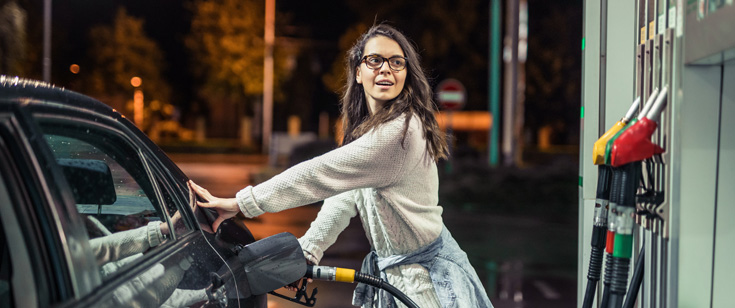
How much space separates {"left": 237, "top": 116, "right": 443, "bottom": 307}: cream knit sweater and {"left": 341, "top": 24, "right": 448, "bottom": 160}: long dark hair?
4 cm

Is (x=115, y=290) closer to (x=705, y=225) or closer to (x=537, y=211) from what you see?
(x=705, y=225)

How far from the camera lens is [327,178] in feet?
7.89

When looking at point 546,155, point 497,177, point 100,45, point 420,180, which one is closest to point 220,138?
point 100,45

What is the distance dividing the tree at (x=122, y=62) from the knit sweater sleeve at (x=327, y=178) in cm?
4085

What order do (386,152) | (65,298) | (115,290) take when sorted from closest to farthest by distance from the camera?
(65,298) → (115,290) → (386,152)

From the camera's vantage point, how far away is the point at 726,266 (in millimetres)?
2158

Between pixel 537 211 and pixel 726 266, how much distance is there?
11.9 meters

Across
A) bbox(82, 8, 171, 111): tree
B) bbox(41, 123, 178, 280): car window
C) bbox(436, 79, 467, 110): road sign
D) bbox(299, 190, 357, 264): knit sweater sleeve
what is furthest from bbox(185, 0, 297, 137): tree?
bbox(41, 123, 178, 280): car window

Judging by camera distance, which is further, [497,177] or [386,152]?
[497,177]

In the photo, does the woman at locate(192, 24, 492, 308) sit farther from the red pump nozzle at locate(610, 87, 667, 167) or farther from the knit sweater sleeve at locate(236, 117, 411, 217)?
the red pump nozzle at locate(610, 87, 667, 167)

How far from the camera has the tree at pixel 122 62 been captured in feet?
136

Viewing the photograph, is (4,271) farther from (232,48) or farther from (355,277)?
(232,48)

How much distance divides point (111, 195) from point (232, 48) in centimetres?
3683

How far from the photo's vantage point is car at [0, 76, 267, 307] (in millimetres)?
1444
